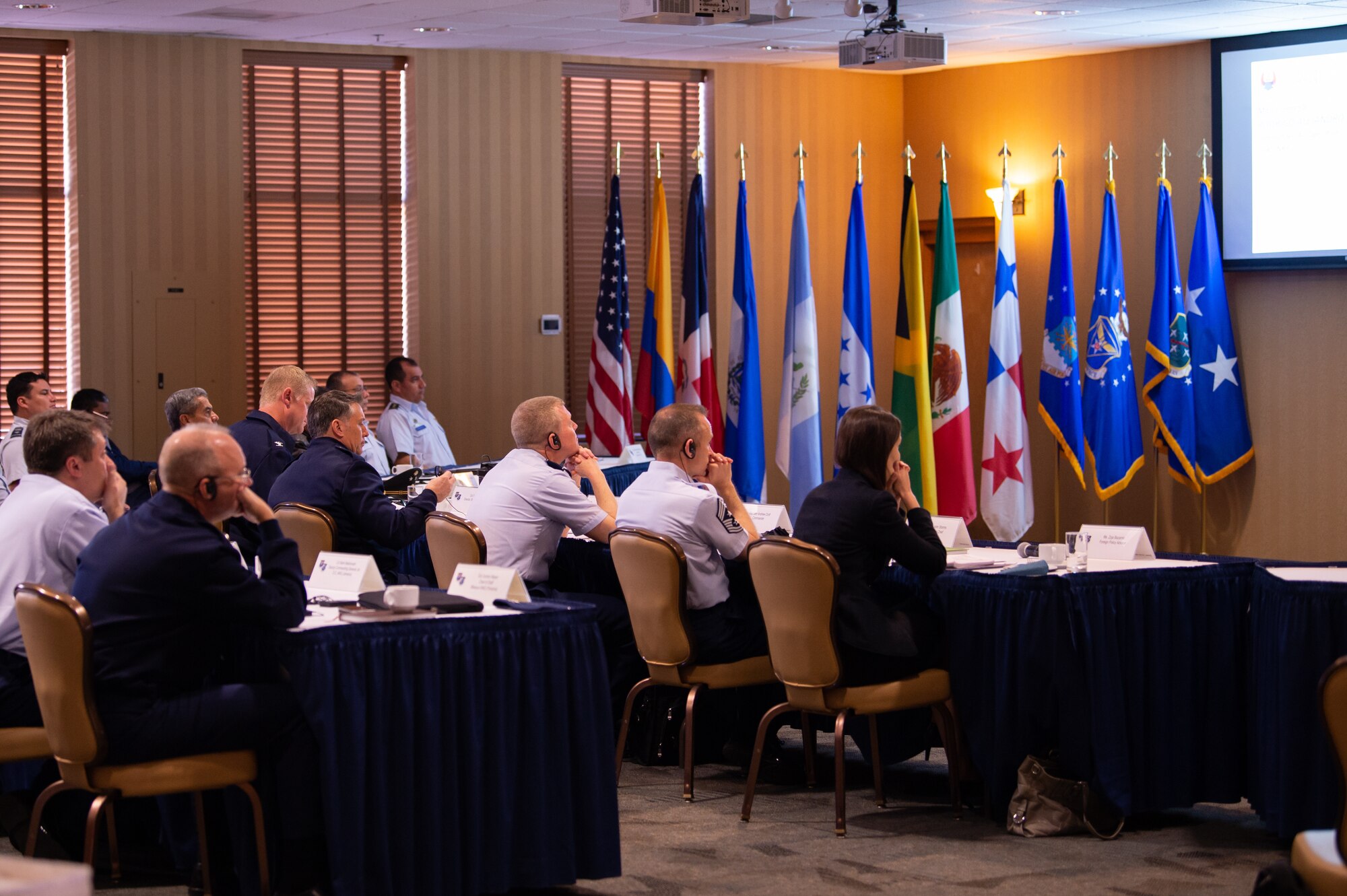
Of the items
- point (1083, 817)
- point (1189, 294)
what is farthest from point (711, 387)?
point (1083, 817)

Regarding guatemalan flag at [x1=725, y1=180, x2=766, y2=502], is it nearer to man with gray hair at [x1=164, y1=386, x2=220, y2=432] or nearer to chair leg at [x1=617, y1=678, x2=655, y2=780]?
man with gray hair at [x1=164, y1=386, x2=220, y2=432]

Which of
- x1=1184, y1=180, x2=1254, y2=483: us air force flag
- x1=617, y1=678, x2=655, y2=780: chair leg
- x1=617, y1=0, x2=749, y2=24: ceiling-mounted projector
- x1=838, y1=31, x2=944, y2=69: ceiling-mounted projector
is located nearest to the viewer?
x1=617, y1=678, x2=655, y2=780: chair leg

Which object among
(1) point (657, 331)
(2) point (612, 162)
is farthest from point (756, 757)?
(2) point (612, 162)

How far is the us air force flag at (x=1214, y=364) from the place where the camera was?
873cm

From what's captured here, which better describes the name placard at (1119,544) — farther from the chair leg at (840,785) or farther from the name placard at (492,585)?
the name placard at (492,585)


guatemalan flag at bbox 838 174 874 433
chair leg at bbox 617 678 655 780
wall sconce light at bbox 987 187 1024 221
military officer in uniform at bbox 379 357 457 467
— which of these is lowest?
chair leg at bbox 617 678 655 780

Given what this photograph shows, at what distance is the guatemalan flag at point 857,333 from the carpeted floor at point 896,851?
14.2ft

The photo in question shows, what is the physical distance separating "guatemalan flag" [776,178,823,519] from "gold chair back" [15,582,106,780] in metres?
6.20

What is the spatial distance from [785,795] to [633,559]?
3.10 ft

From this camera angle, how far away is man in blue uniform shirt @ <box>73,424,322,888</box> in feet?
11.9

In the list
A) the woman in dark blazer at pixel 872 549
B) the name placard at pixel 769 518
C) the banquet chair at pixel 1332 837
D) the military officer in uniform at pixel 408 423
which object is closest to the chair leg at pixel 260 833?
the woman in dark blazer at pixel 872 549

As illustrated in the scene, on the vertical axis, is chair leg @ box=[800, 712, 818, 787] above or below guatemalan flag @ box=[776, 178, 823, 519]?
below

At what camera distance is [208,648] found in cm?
377

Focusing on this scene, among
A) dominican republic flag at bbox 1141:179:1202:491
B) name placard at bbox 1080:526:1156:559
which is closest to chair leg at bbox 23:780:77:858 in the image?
name placard at bbox 1080:526:1156:559
